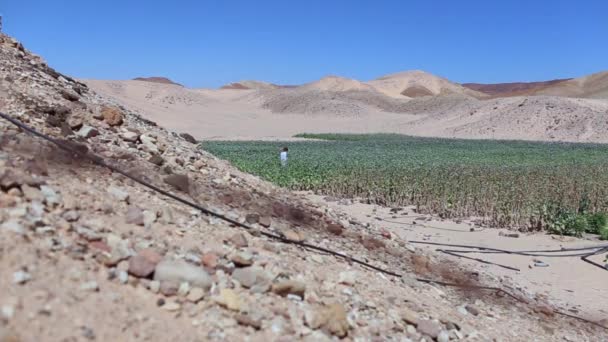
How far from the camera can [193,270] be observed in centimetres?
350

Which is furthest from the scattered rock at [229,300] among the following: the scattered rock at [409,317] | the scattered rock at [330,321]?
the scattered rock at [409,317]

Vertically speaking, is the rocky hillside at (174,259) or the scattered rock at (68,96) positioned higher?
the scattered rock at (68,96)

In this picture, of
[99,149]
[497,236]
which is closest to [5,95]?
[99,149]

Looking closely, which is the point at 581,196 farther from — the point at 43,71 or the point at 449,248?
the point at 43,71

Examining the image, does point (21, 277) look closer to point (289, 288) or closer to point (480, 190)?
point (289, 288)

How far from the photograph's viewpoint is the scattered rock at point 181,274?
133 inches

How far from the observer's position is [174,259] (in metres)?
3.64

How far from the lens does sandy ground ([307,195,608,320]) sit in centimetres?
681

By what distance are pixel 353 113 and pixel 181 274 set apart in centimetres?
6371

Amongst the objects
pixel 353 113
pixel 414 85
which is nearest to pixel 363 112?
pixel 353 113

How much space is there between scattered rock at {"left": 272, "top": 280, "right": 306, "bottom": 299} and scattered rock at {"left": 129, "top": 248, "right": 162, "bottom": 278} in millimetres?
719

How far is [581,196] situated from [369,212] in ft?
14.0

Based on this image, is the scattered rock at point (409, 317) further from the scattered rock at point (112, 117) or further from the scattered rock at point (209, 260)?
the scattered rock at point (112, 117)

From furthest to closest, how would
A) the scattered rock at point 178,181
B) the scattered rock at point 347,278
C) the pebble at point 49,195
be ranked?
the scattered rock at point 178,181, the scattered rock at point 347,278, the pebble at point 49,195
